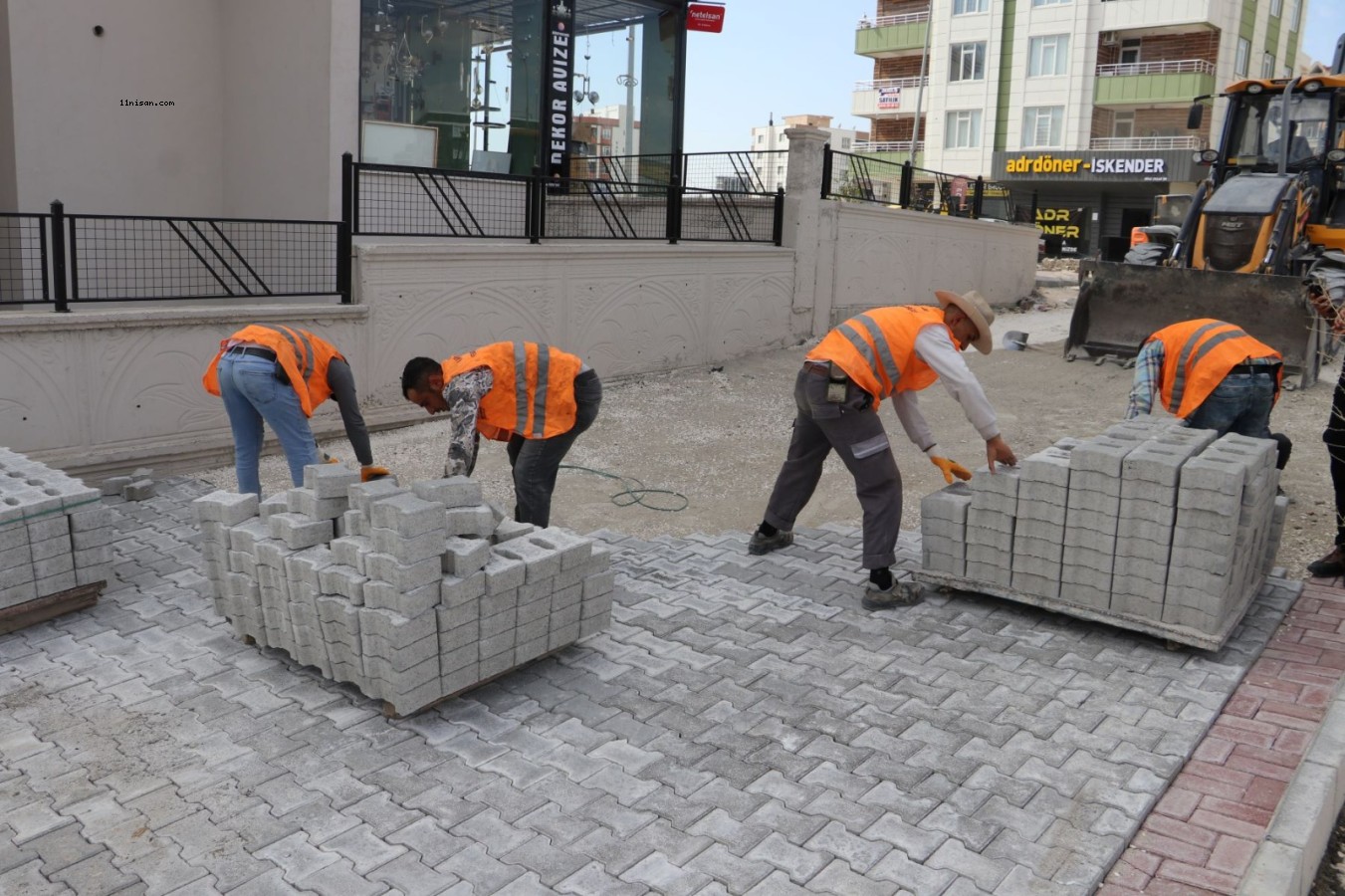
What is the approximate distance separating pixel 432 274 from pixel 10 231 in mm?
3979

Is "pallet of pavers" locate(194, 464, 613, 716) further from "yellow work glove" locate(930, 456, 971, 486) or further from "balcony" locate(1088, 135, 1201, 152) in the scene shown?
"balcony" locate(1088, 135, 1201, 152)

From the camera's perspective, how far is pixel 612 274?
1191cm

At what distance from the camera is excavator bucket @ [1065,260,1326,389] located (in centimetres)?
1149

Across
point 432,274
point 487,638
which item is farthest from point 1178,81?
point 487,638

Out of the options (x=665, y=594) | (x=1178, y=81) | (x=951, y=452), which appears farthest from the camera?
(x=1178, y=81)

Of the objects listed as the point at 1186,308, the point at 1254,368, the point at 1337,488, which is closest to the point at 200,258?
the point at 1254,368

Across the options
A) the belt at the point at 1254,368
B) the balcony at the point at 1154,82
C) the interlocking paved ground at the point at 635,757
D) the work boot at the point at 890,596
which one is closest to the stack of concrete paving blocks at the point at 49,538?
the interlocking paved ground at the point at 635,757

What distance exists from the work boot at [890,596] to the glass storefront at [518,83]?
7865 millimetres

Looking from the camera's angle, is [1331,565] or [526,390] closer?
[526,390]

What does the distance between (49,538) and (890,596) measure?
14.5 feet

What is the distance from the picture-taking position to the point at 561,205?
42.3ft

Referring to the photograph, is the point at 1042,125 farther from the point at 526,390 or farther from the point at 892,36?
the point at 526,390

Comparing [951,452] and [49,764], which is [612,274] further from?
[49,764]

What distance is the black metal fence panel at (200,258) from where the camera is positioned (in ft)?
30.4
